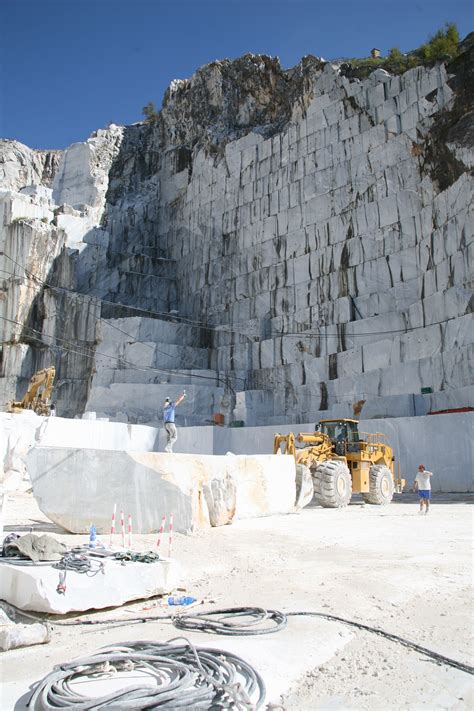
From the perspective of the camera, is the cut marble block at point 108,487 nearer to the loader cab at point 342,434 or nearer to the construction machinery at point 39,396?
the loader cab at point 342,434

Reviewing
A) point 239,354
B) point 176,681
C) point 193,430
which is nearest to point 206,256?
point 239,354

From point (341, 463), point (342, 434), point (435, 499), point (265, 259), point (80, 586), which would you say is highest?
point (265, 259)

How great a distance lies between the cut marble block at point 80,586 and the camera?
4832mm

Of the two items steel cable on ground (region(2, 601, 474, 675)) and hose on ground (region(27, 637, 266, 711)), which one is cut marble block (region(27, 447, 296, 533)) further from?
hose on ground (region(27, 637, 266, 711))

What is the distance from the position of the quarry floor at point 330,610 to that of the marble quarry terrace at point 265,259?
14.4 metres

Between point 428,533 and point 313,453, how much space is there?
18.8ft

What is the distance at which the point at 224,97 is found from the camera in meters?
44.2

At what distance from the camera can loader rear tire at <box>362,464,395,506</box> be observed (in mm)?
15891

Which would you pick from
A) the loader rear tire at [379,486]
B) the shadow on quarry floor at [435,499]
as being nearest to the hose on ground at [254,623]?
the shadow on quarry floor at [435,499]

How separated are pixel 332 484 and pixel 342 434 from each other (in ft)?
7.62

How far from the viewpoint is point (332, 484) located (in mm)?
14258

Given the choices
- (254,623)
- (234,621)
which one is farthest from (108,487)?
(254,623)

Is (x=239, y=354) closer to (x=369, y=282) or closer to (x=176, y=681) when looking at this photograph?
(x=369, y=282)

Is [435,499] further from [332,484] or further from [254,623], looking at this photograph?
[254,623]
